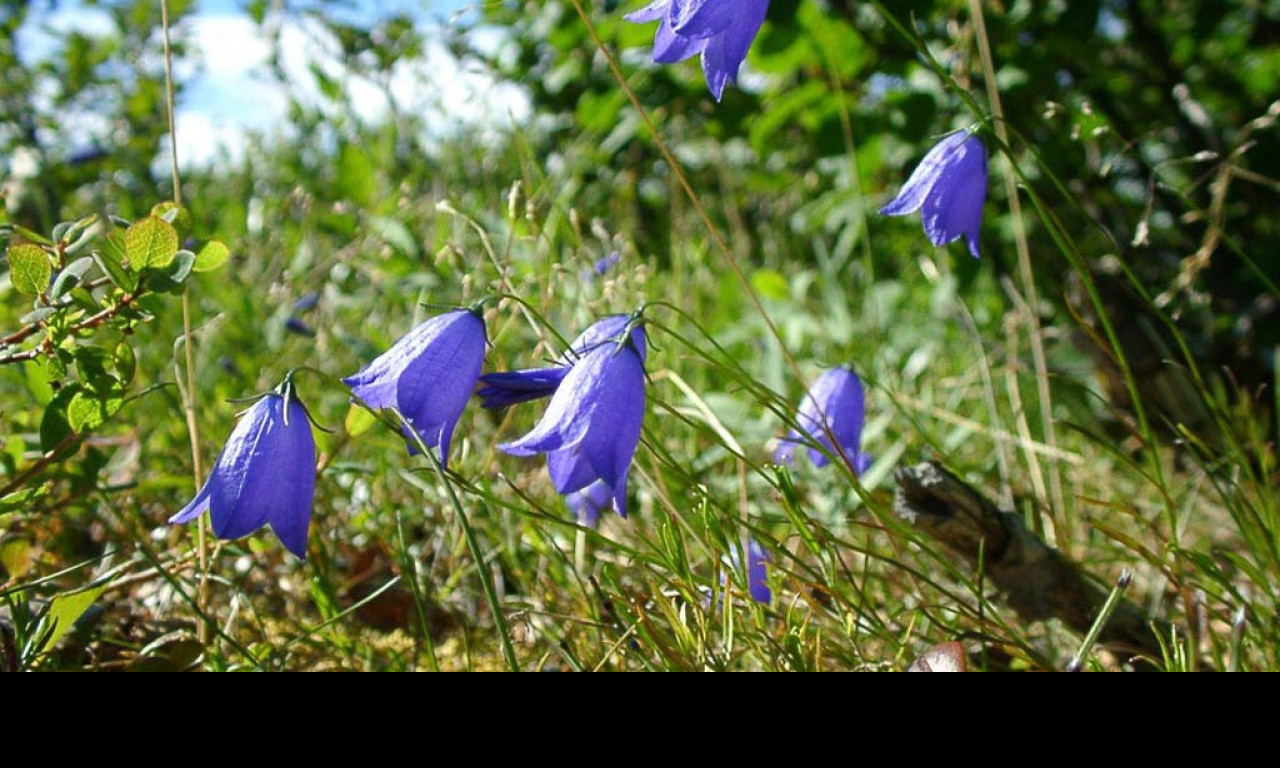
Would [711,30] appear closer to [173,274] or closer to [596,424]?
[596,424]

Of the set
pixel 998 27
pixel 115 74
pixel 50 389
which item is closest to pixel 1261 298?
pixel 998 27

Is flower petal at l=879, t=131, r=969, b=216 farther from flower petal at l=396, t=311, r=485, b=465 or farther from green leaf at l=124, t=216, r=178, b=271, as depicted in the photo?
green leaf at l=124, t=216, r=178, b=271

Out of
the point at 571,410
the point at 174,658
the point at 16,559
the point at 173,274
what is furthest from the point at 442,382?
the point at 16,559

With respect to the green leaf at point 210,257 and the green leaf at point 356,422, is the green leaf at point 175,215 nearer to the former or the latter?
the green leaf at point 210,257

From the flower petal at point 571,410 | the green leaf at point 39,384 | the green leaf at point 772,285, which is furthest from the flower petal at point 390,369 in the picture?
the green leaf at point 772,285

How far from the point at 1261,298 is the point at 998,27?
72 centimetres

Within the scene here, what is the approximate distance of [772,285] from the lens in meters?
2.25

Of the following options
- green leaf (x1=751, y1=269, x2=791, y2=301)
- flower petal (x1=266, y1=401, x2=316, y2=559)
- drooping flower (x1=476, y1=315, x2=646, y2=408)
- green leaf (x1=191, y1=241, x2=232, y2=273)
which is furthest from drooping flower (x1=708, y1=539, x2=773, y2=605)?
green leaf (x1=751, y1=269, x2=791, y2=301)

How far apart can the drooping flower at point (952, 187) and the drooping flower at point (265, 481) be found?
22.6 inches

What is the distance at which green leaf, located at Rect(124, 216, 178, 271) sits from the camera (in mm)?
928

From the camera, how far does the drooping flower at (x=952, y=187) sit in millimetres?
990

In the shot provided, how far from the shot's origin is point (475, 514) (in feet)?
4.83

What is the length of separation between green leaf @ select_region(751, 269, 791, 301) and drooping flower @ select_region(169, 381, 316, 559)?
59.6 inches

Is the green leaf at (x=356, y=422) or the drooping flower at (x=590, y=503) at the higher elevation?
the green leaf at (x=356, y=422)
